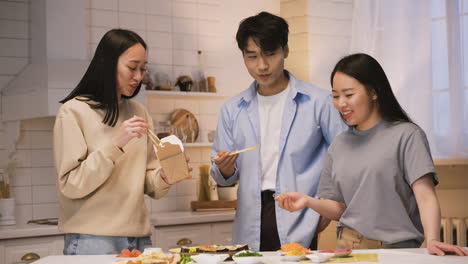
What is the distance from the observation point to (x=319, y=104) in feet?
10.5

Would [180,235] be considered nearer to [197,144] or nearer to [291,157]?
[197,144]

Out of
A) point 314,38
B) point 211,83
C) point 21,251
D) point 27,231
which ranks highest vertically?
point 314,38

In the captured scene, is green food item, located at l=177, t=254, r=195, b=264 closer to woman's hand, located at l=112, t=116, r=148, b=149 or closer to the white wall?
woman's hand, located at l=112, t=116, r=148, b=149

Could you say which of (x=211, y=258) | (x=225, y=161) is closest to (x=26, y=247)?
(x=225, y=161)

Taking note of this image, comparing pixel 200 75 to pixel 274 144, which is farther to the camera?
pixel 200 75

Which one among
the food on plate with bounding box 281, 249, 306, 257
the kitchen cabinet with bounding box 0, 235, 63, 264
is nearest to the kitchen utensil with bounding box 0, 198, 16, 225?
the kitchen cabinet with bounding box 0, 235, 63, 264

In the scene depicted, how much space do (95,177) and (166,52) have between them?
2852 mm

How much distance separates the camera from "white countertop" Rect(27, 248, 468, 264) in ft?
7.58

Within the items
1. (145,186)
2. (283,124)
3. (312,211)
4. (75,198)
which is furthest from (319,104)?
(75,198)

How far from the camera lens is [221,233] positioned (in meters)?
4.98

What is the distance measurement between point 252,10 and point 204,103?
3.19 ft

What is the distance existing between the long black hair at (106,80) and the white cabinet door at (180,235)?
75.0 inches

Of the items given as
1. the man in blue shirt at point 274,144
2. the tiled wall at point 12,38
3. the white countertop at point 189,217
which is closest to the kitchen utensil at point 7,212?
the tiled wall at point 12,38

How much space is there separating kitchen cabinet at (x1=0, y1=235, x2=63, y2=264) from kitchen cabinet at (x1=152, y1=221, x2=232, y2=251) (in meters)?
0.68
